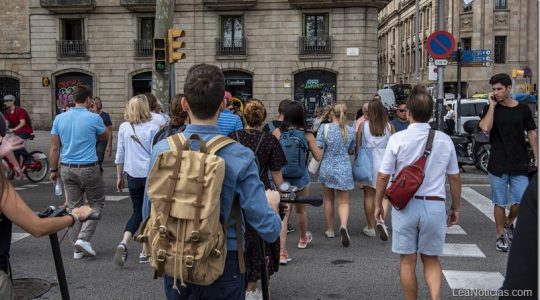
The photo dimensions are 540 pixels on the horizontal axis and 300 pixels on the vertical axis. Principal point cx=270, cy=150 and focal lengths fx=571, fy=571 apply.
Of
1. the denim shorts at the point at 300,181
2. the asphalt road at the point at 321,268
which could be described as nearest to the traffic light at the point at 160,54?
the asphalt road at the point at 321,268

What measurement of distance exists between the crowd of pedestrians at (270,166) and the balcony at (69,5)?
2556 centimetres

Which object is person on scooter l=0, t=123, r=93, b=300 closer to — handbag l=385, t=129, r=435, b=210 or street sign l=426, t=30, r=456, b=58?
handbag l=385, t=129, r=435, b=210

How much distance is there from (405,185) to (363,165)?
133 inches

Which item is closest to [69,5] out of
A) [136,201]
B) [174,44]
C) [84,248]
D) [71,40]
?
[71,40]

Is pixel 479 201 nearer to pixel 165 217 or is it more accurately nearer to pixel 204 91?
pixel 204 91

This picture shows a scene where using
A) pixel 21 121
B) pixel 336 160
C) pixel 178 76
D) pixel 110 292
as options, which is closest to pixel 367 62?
pixel 178 76

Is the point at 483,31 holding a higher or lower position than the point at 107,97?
higher

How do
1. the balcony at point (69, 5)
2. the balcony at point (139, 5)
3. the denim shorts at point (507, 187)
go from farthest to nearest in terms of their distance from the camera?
1. the balcony at point (69, 5)
2. the balcony at point (139, 5)
3. the denim shorts at point (507, 187)

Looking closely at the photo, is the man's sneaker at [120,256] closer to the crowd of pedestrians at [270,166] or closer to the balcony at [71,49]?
the crowd of pedestrians at [270,166]

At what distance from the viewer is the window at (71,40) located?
31266 mm

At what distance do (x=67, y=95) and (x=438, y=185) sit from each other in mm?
30255

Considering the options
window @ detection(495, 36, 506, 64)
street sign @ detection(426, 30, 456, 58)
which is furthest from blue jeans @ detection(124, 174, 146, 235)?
window @ detection(495, 36, 506, 64)

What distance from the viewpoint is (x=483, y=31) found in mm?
53719

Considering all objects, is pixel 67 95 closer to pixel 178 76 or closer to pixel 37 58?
pixel 37 58
